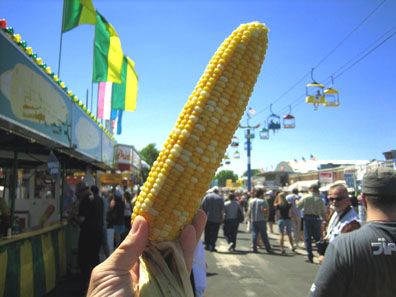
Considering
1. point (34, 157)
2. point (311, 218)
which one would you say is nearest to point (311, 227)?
point (311, 218)

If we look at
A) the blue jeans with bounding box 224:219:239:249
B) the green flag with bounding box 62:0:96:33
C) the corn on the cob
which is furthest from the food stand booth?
the blue jeans with bounding box 224:219:239:249

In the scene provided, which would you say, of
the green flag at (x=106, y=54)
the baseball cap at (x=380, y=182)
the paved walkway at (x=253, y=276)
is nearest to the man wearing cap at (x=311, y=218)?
the paved walkway at (x=253, y=276)

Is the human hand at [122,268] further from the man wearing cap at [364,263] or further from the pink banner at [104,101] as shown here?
the pink banner at [104,101]

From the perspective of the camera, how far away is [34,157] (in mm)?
7598

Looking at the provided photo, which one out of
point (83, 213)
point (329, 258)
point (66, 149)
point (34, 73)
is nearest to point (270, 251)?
point (83, 213)

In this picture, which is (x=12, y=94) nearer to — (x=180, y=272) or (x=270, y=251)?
(x=180, y=272)

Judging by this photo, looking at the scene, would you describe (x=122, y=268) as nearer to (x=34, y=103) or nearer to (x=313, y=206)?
(x=34, y=103)

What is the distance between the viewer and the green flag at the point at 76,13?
810 cm

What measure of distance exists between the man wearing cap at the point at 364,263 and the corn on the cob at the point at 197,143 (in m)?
1.12

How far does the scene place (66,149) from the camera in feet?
24.6

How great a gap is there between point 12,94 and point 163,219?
12.6 ft

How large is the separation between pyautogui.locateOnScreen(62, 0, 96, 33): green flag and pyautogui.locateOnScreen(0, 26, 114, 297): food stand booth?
1825 millimetres

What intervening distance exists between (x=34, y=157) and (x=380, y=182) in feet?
23.3

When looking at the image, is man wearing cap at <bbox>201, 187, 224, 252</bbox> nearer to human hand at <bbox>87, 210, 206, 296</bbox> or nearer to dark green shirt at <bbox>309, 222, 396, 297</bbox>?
dark green shirt at <bbox>309, 222, 396, 297</bbox>
